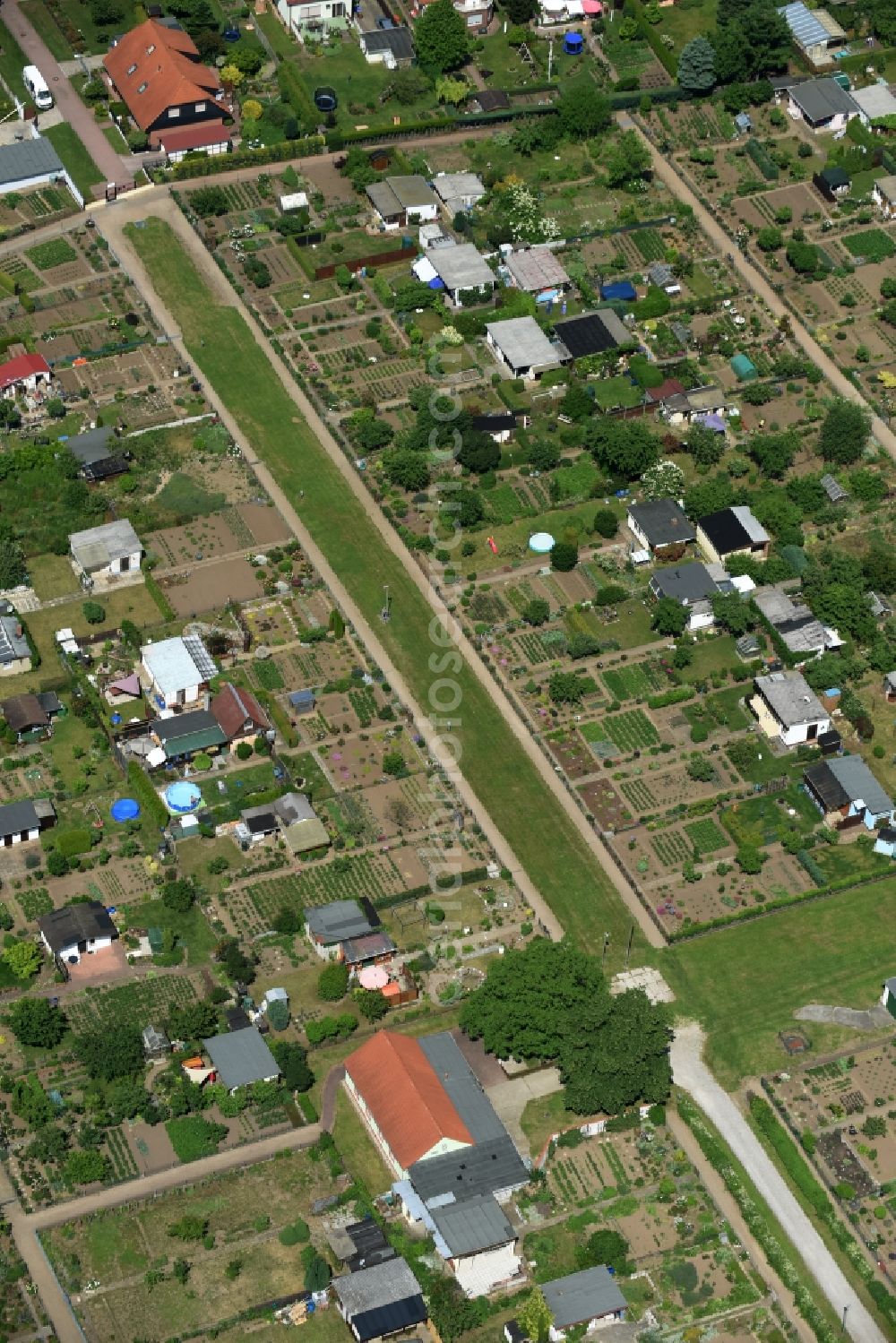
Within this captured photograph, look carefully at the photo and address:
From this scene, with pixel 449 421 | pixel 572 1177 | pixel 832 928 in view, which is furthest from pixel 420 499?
A: pixel 572 1177

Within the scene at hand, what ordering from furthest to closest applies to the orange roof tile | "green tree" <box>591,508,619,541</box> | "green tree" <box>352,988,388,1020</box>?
"green tree" <box>591,508,619,541</box>, "green tree" <box>352,988,388,1020</box>, the orange roof tile

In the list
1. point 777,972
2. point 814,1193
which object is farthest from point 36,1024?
point 814,1193

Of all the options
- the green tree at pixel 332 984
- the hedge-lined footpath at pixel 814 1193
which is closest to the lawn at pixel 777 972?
the hedge-lined footpath at pixel 814 1193

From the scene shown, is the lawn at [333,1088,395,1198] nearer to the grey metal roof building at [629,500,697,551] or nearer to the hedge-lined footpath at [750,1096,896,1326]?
the hedge-lined footpath at [750,1096,896,1326]

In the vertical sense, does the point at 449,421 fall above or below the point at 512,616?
above

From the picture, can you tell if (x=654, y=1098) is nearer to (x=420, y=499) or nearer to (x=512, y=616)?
(x=512, y=616)

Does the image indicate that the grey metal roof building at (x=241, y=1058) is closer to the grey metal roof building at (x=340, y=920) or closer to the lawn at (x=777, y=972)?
the grey metal roof building at (x=340, y=920)

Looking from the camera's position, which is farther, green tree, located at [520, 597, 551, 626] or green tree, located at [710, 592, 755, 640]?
green tree, located at [520, 597, 551, 626]

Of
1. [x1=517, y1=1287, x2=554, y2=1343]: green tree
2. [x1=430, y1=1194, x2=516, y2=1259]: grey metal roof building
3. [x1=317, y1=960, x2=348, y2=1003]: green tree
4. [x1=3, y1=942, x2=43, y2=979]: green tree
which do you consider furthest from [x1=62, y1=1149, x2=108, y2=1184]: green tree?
[x1=517, y1=1287, x2=554, y2=1343]: green tree
